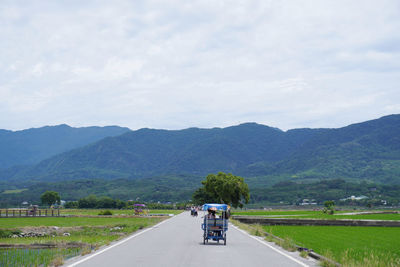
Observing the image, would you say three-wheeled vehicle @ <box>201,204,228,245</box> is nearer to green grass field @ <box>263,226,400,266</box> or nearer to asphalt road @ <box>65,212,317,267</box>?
asphalt road @ <box>65,212,317,267</box>

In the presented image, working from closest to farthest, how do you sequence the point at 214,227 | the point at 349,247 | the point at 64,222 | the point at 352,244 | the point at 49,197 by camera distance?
the point at 214,227
the point at 349,247
the point at 352,244
the point at 64,222
the point at 49,197

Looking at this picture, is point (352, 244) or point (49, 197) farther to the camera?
point (49, 197)

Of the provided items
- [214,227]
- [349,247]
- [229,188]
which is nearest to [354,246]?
[349,247]

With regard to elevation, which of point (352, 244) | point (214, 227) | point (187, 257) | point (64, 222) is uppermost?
point (214, 227)

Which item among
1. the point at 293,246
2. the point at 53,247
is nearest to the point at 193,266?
the point at 293,246

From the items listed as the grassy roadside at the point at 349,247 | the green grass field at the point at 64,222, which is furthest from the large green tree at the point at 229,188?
the grassy roadside at the point at 349,247

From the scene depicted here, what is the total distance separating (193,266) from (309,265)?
3.49 metres

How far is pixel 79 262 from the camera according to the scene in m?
14.9

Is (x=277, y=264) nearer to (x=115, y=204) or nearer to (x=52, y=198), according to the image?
(x=115, y=204)

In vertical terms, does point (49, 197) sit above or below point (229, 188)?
below

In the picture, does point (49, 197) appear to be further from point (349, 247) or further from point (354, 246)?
point (349, 247)

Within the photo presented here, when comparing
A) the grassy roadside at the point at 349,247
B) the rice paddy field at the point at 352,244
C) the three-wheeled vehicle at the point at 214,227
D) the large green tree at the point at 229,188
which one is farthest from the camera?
the large green tree at the point at 229,188

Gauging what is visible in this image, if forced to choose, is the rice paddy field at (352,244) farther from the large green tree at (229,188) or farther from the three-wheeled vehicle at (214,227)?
the large green tree at (229,188)

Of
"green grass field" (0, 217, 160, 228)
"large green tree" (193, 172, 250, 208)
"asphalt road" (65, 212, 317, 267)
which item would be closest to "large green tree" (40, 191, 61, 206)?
"large green tree" (193, 172, 250, 208)
